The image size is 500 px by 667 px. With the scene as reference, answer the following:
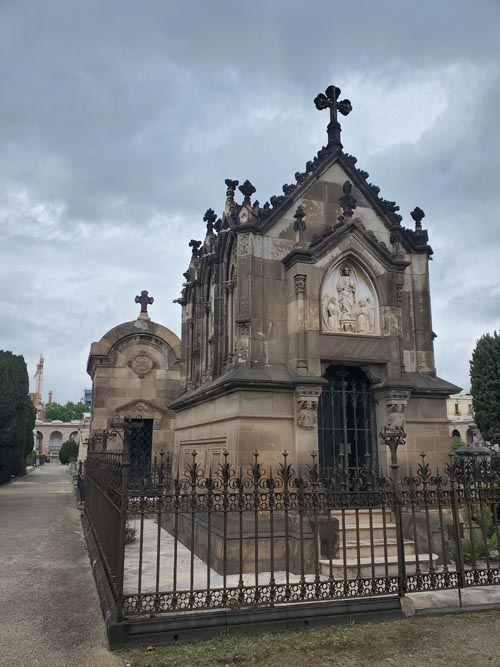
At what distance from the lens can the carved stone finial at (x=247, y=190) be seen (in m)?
10.5

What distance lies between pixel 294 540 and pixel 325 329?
3.79 m

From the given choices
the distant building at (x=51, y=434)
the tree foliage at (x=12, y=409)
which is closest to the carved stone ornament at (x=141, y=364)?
the tree foliage at (x=12, y=409)

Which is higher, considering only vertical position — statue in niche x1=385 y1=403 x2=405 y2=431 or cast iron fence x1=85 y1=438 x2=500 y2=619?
statue in niche x1=385 y1=403 x2=405 y2=431

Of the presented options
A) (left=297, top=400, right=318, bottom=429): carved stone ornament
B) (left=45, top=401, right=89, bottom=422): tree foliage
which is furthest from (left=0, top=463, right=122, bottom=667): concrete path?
(left=45, top=401, right=89, bottom=422): tree foliage

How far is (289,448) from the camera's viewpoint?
9.35 metres

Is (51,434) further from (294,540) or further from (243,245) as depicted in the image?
(294,540)

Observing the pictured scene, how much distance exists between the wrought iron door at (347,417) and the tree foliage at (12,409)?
25325mm

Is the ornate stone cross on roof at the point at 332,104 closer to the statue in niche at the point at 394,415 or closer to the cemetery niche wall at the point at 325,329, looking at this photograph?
the cemetery niche wall at the point at 325,329

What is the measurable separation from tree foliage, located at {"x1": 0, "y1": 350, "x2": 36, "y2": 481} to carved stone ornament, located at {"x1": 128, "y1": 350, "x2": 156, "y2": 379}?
13.5 m

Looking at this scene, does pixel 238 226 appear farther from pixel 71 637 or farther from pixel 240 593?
pixel 71 637

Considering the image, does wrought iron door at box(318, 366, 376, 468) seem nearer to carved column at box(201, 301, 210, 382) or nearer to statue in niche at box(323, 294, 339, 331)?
statue in niche at box(323, 294, 339, 331)

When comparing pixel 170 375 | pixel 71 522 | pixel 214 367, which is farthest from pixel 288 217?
pixel 170 375

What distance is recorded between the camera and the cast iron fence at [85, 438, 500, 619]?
6098mm

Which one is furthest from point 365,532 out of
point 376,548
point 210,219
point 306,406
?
point 210,219
